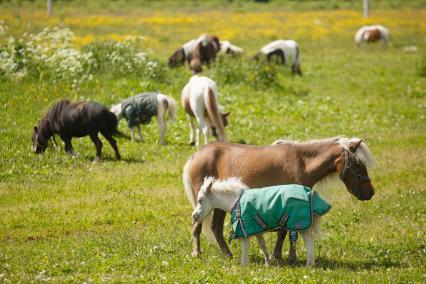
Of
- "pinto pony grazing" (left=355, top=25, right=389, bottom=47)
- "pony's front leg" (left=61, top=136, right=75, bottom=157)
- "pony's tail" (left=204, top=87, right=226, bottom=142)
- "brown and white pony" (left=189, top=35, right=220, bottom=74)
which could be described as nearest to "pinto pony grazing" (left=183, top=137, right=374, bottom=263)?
"pony's front leg" (left=61, top=136, right=75, bottom=157)

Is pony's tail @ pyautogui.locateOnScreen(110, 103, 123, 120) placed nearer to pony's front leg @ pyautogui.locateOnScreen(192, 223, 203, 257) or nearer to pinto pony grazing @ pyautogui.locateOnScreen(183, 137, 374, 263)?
pinto pony grazing @ pyautogui.locateOnScreen(183, 137, 374, 263)

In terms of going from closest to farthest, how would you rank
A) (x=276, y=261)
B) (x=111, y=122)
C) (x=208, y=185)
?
(x=208, y=185), (x=276, y=261), (x=111, y=122)

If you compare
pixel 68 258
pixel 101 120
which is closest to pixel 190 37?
pixel 101 120

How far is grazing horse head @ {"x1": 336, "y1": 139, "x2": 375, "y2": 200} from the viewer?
32.3ft

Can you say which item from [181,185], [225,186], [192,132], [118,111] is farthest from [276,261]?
[118,111]

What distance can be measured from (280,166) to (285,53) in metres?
19.5

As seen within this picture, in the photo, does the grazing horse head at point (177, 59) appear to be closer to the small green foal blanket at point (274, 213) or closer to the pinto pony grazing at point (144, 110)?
the pinto pony grazing at point (144, 110)

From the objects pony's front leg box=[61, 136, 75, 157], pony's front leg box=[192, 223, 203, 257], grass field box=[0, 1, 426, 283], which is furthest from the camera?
pony's front leg box=[61, 136, 75, 157]

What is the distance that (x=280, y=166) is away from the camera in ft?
32.9

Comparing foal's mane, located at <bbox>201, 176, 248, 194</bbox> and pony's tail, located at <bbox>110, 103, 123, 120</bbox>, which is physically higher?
foal's mane, located at <bbox>201, 176, 248, 194</bbox>

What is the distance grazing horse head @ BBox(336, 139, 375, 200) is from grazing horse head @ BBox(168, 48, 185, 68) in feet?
56.8

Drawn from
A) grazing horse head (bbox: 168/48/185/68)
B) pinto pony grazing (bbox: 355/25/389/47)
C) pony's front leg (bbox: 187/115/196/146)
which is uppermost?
grazing horse head (bbox: 168/48/185/68)

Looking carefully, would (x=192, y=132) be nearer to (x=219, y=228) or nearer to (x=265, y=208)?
(x=219, y=228)

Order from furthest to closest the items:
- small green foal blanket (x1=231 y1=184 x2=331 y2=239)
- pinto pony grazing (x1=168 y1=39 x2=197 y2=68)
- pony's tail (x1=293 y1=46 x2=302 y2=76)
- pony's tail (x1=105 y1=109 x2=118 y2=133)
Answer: pony's tail (x1=293 y1=46 x2=302 y2=76), pinto pony grazing (x1=168 y1=39 x2=197 y2=68), pony's tail (x1=105 y1=109 x2=118 y2=133), small green foal blanket (x1=231 y1=184 x2=331 y2=239)
